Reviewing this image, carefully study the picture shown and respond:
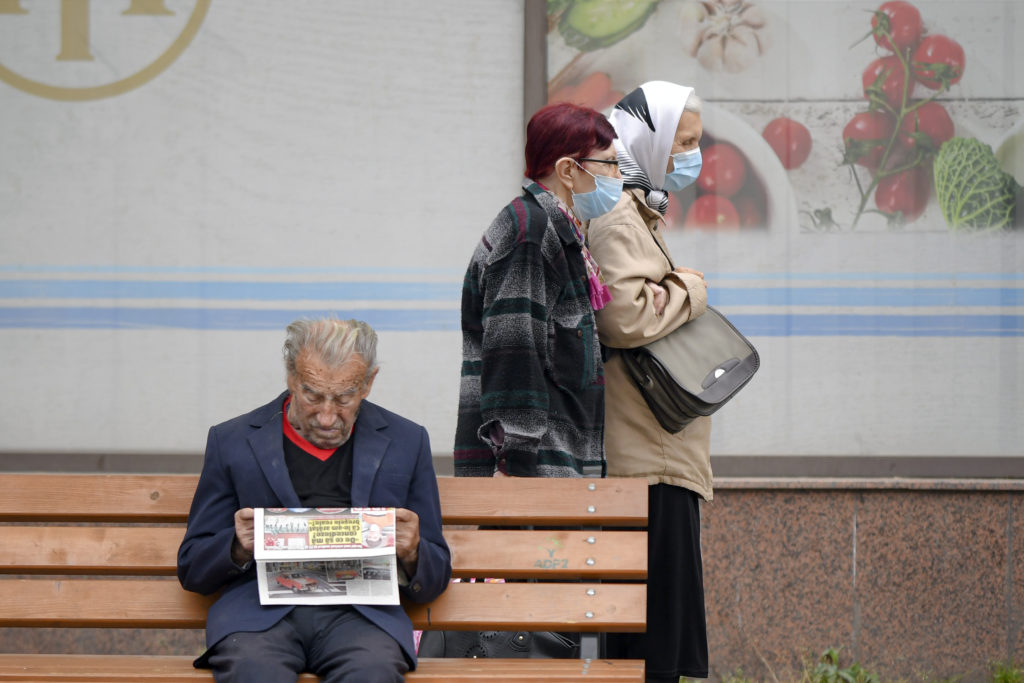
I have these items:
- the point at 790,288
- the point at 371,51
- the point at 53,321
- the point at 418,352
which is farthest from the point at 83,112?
the point at 790,288

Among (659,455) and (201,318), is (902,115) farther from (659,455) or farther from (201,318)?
(201,318)

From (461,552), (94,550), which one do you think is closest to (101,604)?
(94,550)

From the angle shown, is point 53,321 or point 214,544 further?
point 53,321

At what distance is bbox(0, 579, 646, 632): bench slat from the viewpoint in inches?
140

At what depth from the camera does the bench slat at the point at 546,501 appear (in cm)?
362

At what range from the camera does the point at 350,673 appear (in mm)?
3084

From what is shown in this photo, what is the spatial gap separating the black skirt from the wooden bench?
0.17 metres

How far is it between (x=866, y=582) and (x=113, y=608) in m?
3.39

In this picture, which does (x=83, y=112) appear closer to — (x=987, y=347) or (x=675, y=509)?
(x=675, y=509)

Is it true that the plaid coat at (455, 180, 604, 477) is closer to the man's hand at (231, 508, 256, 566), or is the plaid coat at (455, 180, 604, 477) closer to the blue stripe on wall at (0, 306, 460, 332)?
the man's hand at (231, 508, 256, 566)

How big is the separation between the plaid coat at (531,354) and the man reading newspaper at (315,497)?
24 cm

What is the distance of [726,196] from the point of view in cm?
573

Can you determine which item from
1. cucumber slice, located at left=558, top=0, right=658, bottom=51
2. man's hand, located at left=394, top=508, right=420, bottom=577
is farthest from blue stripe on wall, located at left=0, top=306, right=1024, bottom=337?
man's hand, located at left=394, top=508, right=420, bottom=577

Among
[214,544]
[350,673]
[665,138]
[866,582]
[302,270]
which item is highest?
[665,138]
